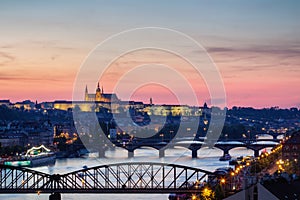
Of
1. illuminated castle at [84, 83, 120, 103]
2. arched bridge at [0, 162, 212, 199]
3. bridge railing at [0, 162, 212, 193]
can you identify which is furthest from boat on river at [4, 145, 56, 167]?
illuminated castle at [84, 83, 120, 103]

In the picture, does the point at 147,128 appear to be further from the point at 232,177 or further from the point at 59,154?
the point at 232,177

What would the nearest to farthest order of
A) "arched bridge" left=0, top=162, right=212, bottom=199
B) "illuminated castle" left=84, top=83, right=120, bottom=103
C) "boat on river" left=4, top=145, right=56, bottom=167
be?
"arched bridge" left=0, top=162, right=212, bottom=199 < "boat on river" left=4, top=145, right=56, bottom=167 < "illuminated castle" left=84, top=83, right=120, bottom=103

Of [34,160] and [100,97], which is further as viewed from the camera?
[100,97]

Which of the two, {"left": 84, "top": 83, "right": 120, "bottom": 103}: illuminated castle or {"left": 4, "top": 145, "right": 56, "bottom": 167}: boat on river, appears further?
{"left": 84, "top": 83, "right": 120, "bottom": 103}: illuminated castle

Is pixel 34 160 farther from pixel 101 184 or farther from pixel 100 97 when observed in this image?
pixel 100 97

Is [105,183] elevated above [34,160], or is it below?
below

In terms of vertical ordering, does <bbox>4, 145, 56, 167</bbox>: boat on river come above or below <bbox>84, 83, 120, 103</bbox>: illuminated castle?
below

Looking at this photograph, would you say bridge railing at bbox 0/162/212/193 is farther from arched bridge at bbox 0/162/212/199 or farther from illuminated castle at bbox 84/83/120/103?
illuminated castle at bbox 84/83/120/103

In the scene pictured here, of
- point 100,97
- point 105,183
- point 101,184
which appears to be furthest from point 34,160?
point 100,97

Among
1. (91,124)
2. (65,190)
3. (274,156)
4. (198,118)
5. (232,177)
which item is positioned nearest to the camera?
(65,190)

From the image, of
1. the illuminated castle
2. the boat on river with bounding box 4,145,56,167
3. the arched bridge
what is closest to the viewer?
the arched bridge

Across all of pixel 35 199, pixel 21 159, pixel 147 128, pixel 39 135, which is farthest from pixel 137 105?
pixel 35 199
